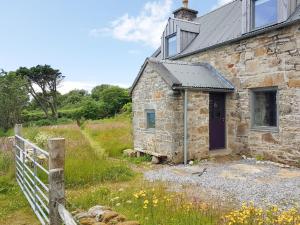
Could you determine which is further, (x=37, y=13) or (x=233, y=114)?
(x=37, y=13)

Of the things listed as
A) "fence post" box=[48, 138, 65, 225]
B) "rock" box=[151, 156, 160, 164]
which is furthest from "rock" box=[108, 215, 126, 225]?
"rock" box=[151, 156, 160, 164]

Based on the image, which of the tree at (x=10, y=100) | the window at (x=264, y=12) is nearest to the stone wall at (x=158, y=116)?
the window at (x=264, y=12)

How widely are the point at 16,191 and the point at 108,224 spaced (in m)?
3.77

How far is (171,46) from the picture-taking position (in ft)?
48.3

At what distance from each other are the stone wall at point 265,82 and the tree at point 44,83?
2876cm

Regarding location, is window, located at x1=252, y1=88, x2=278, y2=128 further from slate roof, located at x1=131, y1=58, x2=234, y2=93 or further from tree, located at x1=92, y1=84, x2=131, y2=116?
tree, located at x1=92, y1=84, x2=131, y2=116

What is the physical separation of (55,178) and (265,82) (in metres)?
8.16

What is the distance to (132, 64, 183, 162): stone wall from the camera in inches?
364

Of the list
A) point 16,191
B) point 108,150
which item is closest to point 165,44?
point 108,150

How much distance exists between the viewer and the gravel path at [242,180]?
18.4 feet

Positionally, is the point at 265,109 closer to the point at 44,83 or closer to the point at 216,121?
the point at 216,121

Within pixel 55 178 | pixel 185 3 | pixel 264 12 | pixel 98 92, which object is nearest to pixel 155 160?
pixel 55 178

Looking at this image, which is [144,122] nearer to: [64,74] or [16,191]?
[16,191]

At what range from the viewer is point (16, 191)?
247 inches
